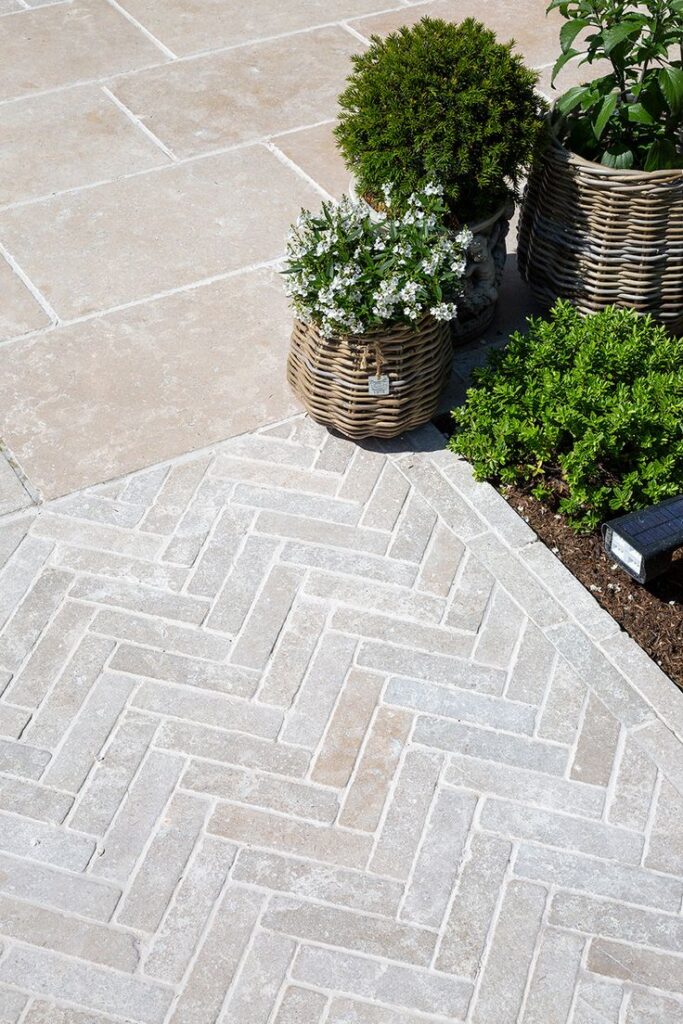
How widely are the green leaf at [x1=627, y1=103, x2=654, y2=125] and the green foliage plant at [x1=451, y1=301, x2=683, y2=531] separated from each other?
730mm

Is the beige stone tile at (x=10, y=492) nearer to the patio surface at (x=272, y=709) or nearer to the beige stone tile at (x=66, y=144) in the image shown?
the patio surface at (x=272, y=709)

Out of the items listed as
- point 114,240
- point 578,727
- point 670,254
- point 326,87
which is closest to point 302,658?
point 578,727

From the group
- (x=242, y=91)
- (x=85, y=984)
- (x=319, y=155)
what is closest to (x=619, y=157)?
(x=319, y=155)

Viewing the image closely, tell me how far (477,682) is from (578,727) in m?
0.36

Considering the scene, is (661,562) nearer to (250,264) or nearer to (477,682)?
(477,682)

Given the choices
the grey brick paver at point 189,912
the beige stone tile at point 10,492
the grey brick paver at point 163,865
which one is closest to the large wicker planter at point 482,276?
the beige stone tile at point 10,492

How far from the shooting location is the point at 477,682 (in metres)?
3.88

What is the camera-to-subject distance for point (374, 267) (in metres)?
4.27

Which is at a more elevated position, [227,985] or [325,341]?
[325,341]

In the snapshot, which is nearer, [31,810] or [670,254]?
[31,810]

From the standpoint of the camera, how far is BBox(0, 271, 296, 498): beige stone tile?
4.71m

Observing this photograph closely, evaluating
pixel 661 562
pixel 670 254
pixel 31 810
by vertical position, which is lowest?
pixel 31 810

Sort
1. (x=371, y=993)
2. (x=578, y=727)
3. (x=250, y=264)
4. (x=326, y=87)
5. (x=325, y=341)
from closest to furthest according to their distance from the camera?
(x=371, y=993) → (x=578, y=727) → (x=325, y=341) → (x=250, y=264) → (x=326, y=87)

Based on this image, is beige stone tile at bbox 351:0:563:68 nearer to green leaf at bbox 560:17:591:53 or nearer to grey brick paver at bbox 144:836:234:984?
green leaf at bbox 560:17:591:53
